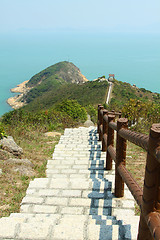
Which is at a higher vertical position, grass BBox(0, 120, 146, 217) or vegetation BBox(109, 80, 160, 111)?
grass BBox(0, 120, 146, 217)

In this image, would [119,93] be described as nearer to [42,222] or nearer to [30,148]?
[30,148]

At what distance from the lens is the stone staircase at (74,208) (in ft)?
6.19

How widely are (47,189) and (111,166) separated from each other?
4.14ft

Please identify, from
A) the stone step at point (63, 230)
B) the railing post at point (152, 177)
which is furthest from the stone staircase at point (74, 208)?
the railing post at point (152, 177)

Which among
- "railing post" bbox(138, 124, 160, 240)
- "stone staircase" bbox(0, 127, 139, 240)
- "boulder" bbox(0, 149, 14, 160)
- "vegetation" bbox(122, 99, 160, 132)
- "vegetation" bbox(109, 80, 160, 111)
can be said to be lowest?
"vegetation" bbox(109, 80, 160, 111)

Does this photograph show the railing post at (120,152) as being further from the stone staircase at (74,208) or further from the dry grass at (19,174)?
the dry grass at (19,174)

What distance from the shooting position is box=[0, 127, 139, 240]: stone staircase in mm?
1887

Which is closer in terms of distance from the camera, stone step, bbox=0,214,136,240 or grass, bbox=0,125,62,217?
stone step, bbox=0,214,136,240

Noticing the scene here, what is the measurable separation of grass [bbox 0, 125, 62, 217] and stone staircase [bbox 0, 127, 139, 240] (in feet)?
0.56

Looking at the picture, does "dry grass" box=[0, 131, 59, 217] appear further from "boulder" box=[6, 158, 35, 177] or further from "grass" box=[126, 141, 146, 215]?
"grass" box=[126, 141, 146, 215]

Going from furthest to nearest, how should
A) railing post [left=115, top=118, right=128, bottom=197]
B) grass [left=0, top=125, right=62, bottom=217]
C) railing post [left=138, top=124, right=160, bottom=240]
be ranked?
grass [left=0, top=125, right=62, bottom=217], railing post [left=115, top=118, right=128, bottom=197], railing post [left=138, top=124, right=160, bottom=240]

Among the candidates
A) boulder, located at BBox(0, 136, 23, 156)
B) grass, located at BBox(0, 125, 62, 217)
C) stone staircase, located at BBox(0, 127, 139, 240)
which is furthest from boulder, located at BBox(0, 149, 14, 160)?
stone staircase, located at BBox(0, 127, 139, 240)

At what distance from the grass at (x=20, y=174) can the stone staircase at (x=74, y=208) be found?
171mm

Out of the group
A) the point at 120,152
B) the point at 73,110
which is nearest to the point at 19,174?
the point at 120,152
